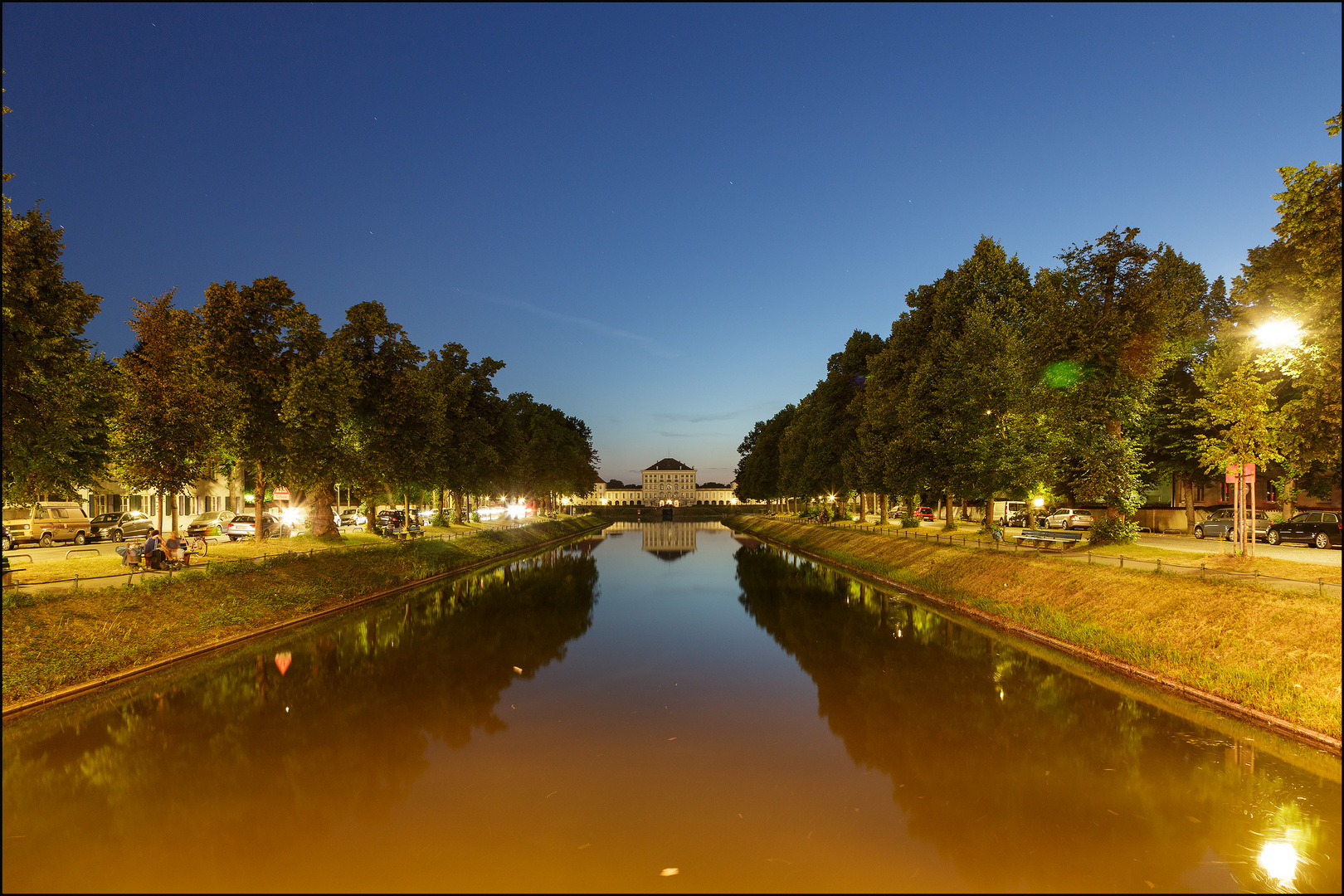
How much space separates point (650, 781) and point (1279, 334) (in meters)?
18.6

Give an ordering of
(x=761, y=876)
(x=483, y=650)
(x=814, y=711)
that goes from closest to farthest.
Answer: (x=761, y=876)
(x=814, y=711)
(x=483, y=650)

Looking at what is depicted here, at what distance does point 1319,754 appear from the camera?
12.2 meters

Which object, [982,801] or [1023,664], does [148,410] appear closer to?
[982,801]

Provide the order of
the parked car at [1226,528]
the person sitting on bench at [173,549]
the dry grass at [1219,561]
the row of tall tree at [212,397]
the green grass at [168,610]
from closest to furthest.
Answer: the green grass at [168,610]
the dry grass at [1219,561]
the row of tall tree at [212,397]
the person sitting on bench at [173,549]
the parked car at [1226,528]

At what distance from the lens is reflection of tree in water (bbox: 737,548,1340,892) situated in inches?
344

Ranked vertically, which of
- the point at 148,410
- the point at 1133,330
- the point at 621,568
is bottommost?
the point at 621,568

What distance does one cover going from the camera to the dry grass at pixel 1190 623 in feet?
44.9

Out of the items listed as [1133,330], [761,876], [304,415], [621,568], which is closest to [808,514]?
[621,568]

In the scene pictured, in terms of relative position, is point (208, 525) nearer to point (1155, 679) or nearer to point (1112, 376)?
point (1155, 679)

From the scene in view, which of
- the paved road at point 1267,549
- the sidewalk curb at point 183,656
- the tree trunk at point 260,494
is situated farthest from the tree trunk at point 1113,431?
the tree trunk at point 260,494

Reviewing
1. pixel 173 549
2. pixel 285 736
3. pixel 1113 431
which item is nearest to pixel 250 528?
pixel 173 549

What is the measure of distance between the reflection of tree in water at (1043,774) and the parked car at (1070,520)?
32.5 meters

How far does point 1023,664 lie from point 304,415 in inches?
1278

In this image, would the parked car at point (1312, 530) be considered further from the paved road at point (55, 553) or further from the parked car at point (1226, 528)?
the paved road at point (55, 553)
